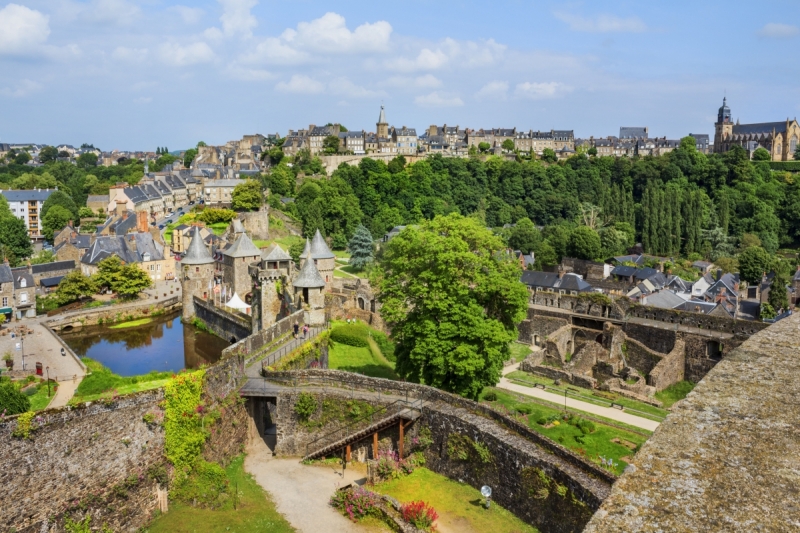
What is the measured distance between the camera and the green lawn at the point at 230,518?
58.1ft

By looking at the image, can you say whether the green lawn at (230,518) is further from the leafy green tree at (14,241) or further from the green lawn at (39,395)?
the leafy green tree at (14,241)

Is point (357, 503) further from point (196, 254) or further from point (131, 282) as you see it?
point (131, 282)

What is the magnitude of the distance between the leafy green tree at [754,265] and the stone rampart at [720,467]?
67.8 metres

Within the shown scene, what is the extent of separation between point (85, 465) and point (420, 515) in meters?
8.87

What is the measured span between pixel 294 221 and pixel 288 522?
60.8m

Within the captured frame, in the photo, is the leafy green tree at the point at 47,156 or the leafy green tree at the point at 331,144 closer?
the leafy green tree at the point at 331,144

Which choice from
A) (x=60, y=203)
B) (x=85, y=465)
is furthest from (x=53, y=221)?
(x=85, y=465)

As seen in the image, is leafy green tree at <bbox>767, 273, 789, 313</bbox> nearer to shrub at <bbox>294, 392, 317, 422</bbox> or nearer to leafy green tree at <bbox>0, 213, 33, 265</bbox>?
shrub at <bbox>294, 392, 317, 422</bbox>

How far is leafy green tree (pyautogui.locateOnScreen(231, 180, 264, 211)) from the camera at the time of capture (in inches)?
3000

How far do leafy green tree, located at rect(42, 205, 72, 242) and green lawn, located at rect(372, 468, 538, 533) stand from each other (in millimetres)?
82388

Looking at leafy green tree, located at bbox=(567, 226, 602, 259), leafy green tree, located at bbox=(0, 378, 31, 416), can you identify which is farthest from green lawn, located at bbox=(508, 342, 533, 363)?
leafy green tree, located at bbox=(567, 226, 602, 259)

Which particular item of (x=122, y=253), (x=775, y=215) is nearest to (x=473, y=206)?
(x=775, y=215)

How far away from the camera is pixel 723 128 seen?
133000mm

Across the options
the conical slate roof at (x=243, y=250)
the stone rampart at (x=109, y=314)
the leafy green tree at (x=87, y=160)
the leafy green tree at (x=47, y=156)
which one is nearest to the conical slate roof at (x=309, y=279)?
the conical slate roof at (x=243, y=250)
